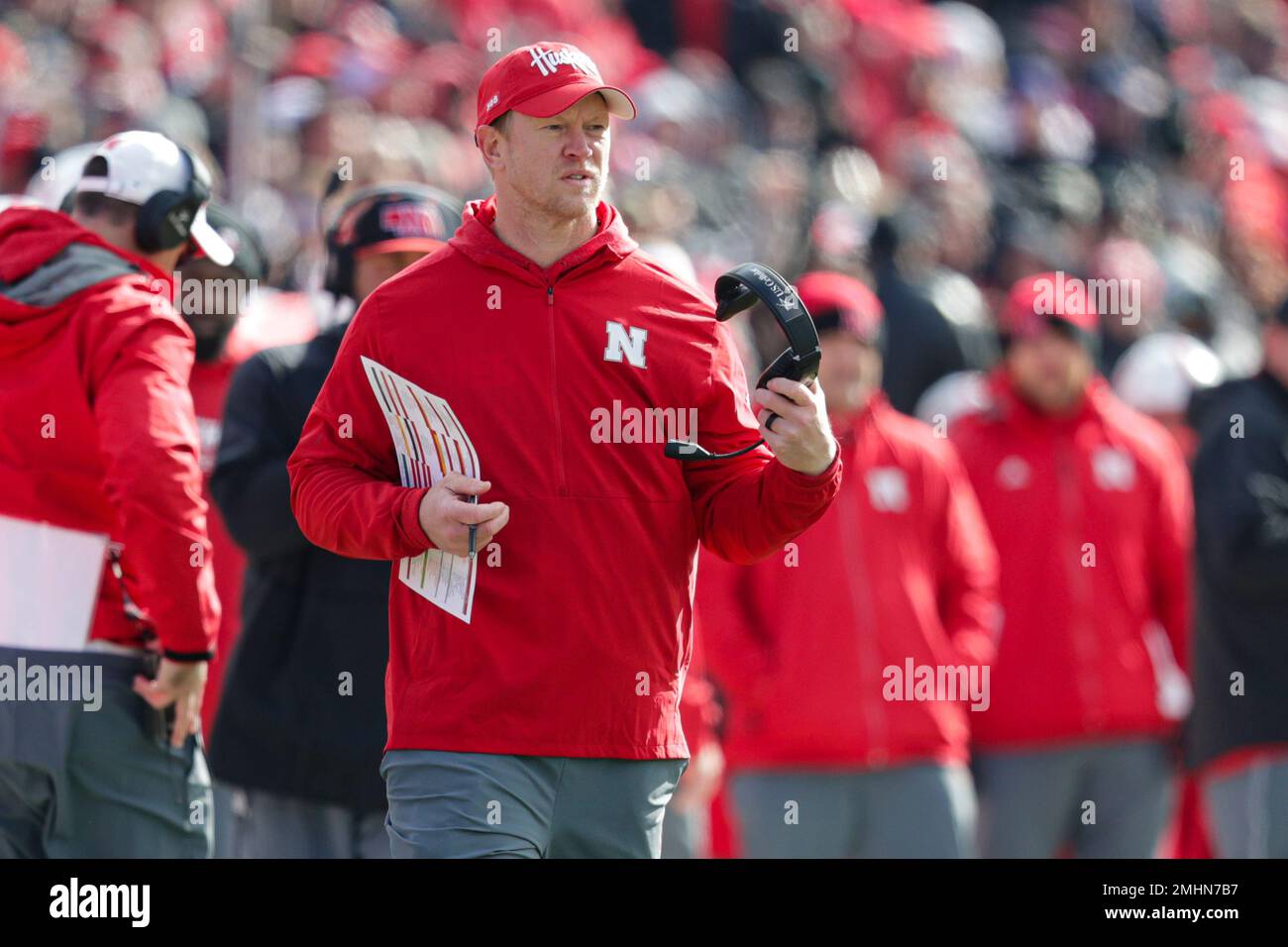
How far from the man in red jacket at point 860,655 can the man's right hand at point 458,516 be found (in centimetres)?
265

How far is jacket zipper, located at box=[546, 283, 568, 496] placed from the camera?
4.68 m

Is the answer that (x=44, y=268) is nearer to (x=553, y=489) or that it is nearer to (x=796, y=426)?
(x=553, y=489)

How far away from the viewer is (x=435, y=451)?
186 inches

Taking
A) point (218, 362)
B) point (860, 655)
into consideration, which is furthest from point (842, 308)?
point (218, 362)

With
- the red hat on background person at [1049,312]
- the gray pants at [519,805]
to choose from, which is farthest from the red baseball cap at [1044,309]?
the gray pants at [519,805]

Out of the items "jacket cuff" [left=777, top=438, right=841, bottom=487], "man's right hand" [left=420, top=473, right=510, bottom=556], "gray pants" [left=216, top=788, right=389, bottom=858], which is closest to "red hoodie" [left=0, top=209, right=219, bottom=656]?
"gray pants" [left=216, top=788, right=389, bottom=858]

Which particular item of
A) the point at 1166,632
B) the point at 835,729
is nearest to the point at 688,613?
the point at 835,729

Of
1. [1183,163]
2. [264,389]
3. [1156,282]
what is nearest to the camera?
[264,389]

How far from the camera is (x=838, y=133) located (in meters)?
15.6

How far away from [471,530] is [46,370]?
1.39 m

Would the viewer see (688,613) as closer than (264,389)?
Yes

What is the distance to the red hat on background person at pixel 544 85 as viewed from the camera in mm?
4719

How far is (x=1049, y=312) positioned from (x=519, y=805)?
3.88m

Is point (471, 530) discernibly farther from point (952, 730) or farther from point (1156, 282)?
point (1156, 282)
